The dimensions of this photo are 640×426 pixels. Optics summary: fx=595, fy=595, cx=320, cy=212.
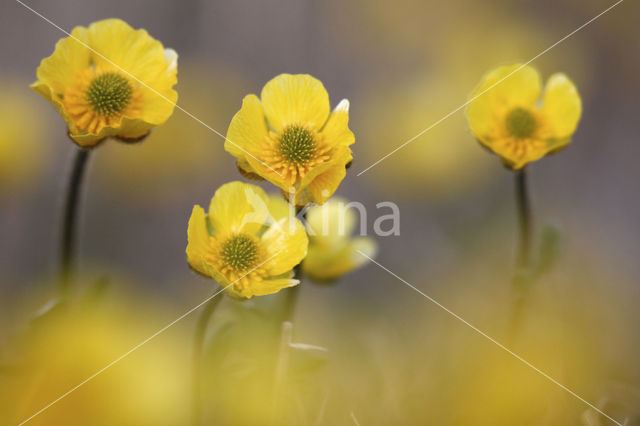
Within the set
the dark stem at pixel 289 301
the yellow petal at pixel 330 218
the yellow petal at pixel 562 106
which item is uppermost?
the yellow petal at pixel 562 106

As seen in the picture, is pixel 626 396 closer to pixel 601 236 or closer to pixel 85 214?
pixel 601 236

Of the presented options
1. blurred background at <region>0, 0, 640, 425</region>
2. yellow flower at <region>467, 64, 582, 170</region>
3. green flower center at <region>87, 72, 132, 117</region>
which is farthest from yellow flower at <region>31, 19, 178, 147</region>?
yellow flower at <region>467, 64, 582, 170</region>

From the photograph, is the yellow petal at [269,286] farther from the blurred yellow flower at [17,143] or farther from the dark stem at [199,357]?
the blurred yellow flower at [17,143]

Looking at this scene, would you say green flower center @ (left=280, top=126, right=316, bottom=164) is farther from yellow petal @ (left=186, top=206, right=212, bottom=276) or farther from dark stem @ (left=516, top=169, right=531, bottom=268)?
dark stem @ (left=516, top=169, right=531, bottom=268)

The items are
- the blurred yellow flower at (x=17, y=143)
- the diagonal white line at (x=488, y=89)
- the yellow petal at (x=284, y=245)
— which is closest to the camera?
the yellow petal at (x=284, y=245)

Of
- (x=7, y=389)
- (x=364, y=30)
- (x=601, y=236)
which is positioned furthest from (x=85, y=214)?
(x=601, y=236)

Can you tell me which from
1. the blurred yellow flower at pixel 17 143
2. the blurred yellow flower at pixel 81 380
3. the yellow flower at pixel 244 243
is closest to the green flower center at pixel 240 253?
the yellow flower at pixel 244 243

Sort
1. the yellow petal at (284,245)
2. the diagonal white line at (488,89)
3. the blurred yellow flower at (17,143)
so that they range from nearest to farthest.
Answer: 1. the yellow petal at (284,245)
2. the diagonal white line at (488,89)
3. the blurred yellow flower at (17,143)
